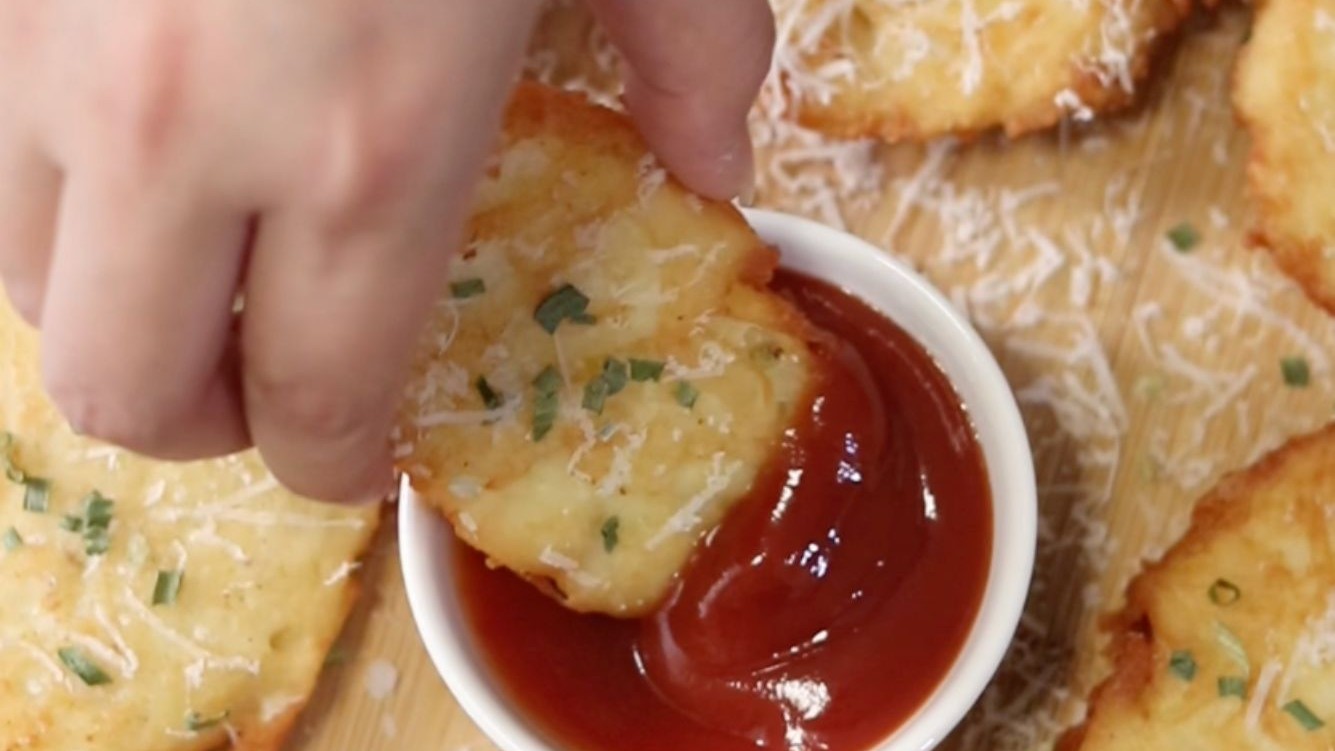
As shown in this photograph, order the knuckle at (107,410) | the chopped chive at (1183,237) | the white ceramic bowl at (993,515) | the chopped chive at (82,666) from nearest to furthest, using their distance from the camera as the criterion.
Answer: the knuckle at (107,410)
the white ceramic bowl at (993,515)
the chopped chive at (82,666)
the chopped chive at (1183,237)

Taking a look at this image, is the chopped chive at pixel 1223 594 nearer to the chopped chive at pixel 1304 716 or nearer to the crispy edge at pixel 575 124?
the chopped chive at pixel 1304 716

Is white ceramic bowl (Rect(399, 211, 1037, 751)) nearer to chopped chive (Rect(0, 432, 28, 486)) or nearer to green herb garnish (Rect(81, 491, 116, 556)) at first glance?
green herb garnish (Rect(81, 491, 116, 556))

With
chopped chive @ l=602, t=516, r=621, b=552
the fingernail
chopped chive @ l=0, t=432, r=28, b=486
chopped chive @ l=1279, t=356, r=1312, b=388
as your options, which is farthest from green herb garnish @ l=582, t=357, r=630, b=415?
chopped chive @ l=1279, t=356, r=1312, b=388

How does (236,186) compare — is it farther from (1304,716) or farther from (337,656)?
(1304,716)

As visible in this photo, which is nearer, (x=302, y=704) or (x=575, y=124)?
(x=575, y=124)

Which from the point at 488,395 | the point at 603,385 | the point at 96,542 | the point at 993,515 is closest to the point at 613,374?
the point at 603,385

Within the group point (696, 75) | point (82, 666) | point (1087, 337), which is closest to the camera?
point (696, 75)

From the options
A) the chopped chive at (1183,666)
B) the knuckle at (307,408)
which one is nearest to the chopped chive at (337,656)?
the knuckle at (307,408)

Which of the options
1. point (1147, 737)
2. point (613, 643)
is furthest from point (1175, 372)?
point (613, 643)
